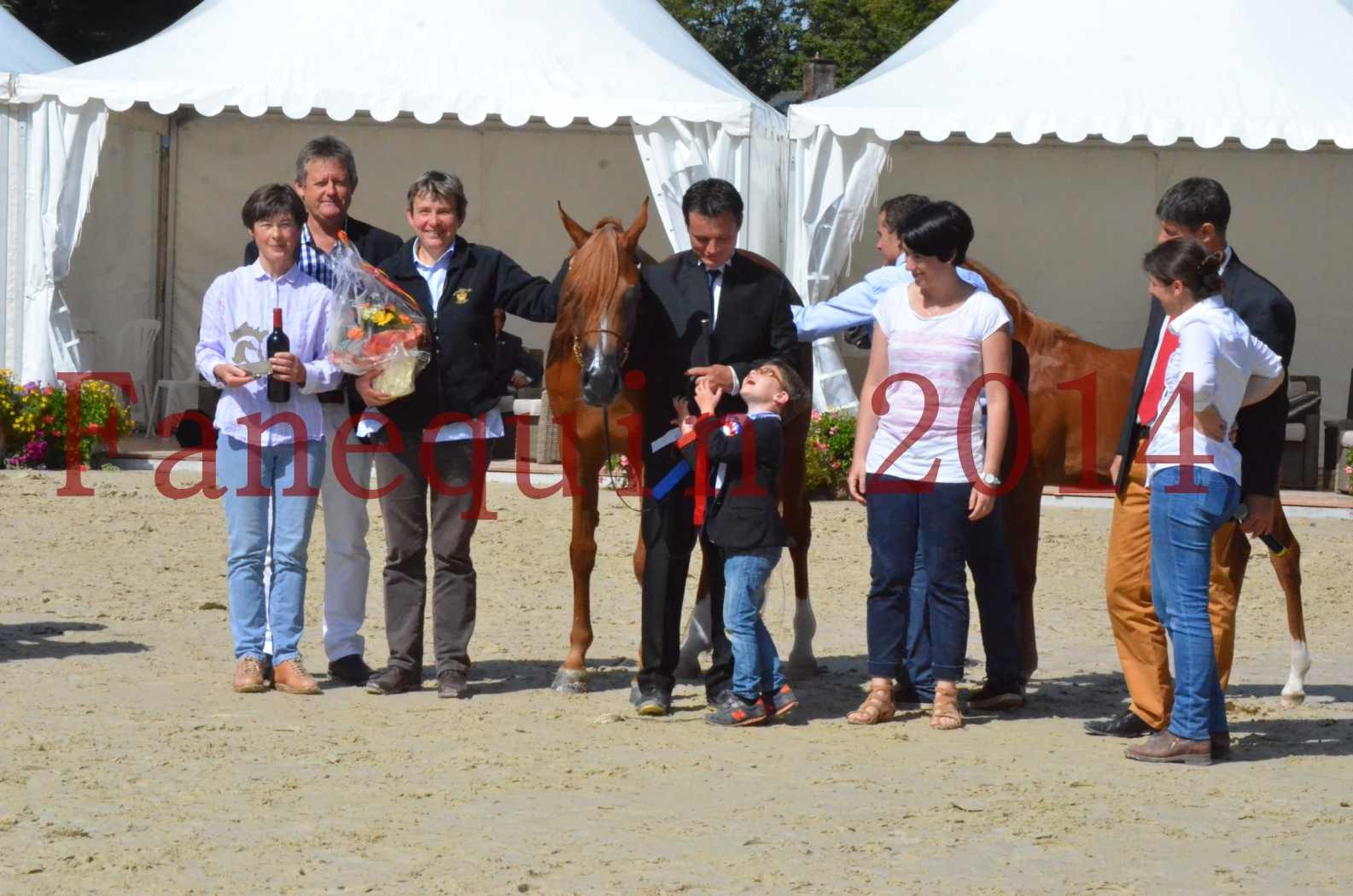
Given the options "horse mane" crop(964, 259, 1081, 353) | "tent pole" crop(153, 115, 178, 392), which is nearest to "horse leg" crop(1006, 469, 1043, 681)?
"horse mane" crop(964, 259, 1081, 353)

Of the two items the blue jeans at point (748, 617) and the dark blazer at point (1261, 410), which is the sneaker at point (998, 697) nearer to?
the blue jeans at point (748, 617)

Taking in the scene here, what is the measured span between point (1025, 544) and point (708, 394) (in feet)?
4.73

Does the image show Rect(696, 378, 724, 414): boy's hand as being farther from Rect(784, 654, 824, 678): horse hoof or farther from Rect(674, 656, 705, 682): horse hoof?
Rect(784, 654, 824, 678): horse hoof

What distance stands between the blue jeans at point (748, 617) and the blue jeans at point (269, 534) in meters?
1.46

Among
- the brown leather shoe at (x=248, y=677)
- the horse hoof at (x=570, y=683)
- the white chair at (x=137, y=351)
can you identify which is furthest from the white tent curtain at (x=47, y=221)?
the horse hoof at (x=570, y=683)

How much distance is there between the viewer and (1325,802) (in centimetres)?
479

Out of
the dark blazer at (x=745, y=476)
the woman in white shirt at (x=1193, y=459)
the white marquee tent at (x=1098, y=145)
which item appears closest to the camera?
the woman in white shirt at (x=1193, y=459)

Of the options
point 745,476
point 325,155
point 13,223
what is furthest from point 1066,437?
point 13,223

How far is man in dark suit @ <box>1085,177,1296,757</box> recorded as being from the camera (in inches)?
210

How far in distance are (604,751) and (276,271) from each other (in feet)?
6.64

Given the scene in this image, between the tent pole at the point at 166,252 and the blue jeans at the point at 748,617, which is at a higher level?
the tent pole at the point at 166,252

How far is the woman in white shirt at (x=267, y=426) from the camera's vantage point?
19.3 feet

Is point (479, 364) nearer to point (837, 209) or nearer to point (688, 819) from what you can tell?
point (688, 819)

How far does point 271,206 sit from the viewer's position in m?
5.87
